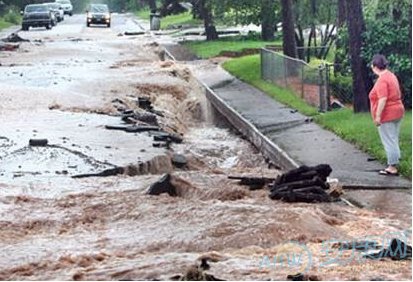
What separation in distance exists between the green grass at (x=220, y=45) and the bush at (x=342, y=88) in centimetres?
1888

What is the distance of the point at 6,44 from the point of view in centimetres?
5212

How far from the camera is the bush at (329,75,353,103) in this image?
2497 cm

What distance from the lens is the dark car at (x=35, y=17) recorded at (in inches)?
2830

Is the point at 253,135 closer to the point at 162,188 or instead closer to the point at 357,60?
the point at 357,60

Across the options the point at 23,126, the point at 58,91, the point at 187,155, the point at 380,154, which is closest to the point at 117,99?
the point at 58,91

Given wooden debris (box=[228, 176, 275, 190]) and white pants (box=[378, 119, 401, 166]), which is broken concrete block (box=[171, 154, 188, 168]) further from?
white pants (box=[378, 119, 401, 166])

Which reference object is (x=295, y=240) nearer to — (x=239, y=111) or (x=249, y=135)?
(x=249, y=135)

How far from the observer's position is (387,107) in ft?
50.2

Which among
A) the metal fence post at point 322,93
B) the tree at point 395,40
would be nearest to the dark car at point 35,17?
the metal fence post at point 322,93

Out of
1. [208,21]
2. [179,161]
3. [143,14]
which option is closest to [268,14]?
[208,21]

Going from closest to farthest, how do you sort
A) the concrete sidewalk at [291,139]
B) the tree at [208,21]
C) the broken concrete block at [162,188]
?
the broken concrete block at [162,188]
the concrete sidewalk at [291,139]
the tree at [208,21]

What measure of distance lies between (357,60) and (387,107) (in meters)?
6.82

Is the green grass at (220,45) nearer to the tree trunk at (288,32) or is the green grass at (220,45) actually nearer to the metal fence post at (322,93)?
the tree trunk at (288,32)

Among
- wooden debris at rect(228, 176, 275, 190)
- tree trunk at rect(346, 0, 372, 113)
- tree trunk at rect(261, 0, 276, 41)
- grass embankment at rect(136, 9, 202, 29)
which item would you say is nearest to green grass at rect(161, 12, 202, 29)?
grass embankment at rect(136, 9, 202, 29)
